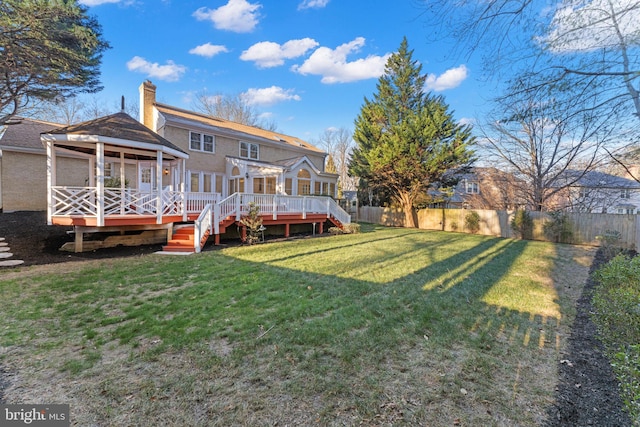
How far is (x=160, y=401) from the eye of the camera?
2.39 m

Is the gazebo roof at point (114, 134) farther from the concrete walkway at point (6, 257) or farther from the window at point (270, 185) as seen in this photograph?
the window at point (270, 185)

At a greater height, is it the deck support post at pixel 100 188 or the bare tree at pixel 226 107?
the bare tree at pixel 226 107

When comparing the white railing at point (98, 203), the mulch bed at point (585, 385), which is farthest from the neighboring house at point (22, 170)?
the mulch bed at point (585, 385)

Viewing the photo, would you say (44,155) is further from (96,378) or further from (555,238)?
(555,238)

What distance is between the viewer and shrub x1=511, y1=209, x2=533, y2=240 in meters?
15.6

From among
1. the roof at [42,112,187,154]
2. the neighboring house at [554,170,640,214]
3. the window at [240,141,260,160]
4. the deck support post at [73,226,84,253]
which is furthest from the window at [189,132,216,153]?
the neighboring house at [554,170,640,214]

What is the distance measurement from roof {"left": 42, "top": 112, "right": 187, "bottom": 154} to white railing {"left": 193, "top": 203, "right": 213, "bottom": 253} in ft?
9.20

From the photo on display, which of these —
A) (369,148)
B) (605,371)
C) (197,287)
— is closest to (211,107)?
(369,148)

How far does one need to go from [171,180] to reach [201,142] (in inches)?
115

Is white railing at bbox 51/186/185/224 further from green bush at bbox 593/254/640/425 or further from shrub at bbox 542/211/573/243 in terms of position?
shrub at bbox 542/211/573/243

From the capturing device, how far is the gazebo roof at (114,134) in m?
8.23

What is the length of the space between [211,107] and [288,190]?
21.2 m

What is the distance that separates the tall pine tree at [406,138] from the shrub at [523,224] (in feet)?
16.6

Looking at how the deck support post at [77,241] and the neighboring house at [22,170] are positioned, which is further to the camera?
the neighboring house at [22,170]
